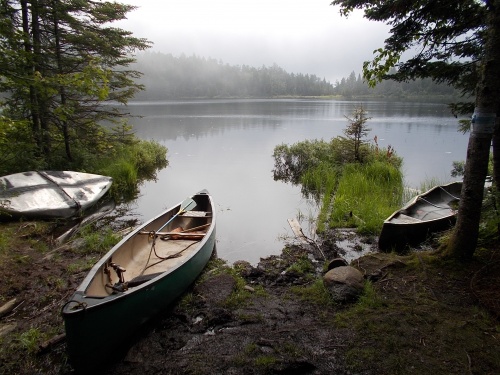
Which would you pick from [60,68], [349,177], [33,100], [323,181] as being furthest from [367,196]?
[60,68]

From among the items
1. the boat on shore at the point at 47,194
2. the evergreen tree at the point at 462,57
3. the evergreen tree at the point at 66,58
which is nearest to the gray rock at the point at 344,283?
the evergreen tree at the point at 462,57

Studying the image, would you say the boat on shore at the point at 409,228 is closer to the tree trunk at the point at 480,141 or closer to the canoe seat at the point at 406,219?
the canoe seat at the point at 406,219

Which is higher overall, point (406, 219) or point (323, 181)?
point (406, 219)

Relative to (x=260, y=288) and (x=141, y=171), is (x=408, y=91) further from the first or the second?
(x=260, y=288)

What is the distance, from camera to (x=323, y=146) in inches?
544

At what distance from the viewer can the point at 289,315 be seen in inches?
160

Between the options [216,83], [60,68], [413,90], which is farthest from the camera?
Result: [216,83]

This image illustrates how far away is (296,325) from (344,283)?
3.02ft

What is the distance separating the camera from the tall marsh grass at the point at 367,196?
764 centimetres

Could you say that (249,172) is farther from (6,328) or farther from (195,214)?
(6,328)

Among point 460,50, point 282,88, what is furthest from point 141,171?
point 282,88

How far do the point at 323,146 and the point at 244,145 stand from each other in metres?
8.56

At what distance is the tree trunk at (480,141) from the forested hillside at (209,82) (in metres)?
114

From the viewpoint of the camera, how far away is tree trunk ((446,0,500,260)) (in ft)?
11.3
